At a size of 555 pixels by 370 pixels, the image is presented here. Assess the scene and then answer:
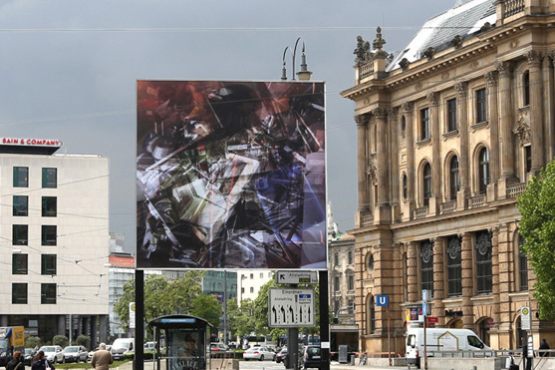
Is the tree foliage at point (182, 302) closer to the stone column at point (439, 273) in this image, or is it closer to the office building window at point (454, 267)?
the stone column at point (439, 273)

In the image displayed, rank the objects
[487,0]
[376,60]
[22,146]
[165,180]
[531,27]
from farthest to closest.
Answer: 1. [22,146]
2. [376,60]
3. [487,0]
4. [531,27]
5. [165,180]

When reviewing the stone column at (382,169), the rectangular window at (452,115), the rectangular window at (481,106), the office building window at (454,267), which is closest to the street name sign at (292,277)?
the rectangular window at (481,106)

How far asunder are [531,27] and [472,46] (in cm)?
681

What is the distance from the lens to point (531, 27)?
77.4 meters

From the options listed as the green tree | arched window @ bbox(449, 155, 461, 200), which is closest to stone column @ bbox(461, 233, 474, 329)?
arched window @ bbox(449, 155, 461, 200)

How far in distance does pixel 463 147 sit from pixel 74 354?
3833cm

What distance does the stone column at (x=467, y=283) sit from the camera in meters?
85.2

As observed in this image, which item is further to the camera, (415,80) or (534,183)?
(415,80)

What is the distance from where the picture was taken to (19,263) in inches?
5463

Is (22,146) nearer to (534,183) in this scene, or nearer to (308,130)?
(534,183)

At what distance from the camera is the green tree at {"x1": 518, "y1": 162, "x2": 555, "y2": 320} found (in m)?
62.1

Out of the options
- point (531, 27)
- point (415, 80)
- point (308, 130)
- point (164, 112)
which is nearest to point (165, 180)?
point (164, 112)

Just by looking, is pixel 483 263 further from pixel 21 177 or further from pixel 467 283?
pixel 21 177

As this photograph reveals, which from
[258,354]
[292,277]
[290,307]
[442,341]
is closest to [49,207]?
[258,354]
